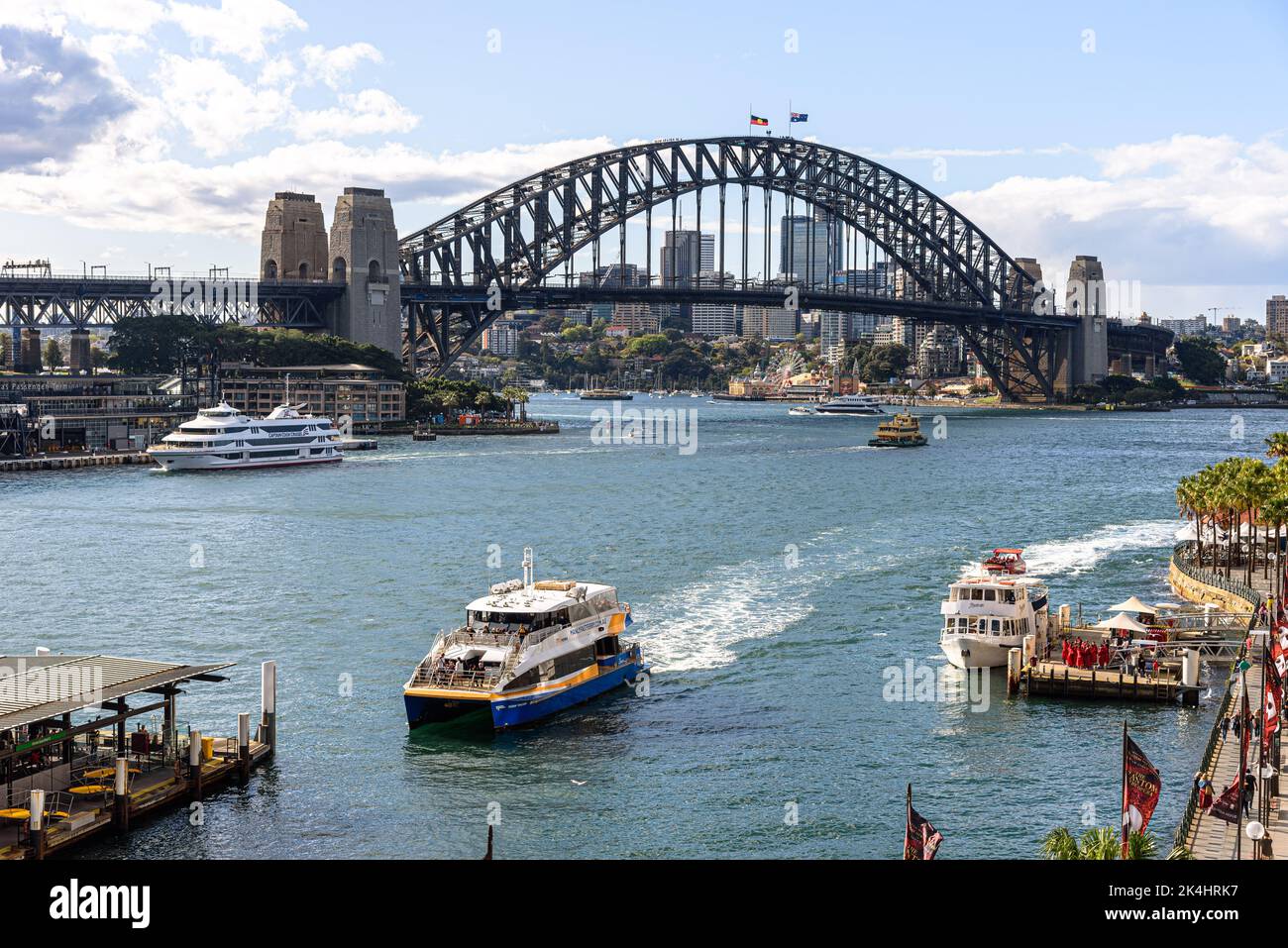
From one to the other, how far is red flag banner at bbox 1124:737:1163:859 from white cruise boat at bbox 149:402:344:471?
88.3 m

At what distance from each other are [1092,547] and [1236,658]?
79.0 feet

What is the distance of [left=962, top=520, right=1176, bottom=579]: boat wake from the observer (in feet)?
185

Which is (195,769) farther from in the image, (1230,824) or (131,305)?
(131,305)

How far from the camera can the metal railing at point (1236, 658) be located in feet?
79.5

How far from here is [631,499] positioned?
270 feet

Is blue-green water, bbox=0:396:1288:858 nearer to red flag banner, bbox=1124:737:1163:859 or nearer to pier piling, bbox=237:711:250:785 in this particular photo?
pier piling, bbox=237:711:250:785

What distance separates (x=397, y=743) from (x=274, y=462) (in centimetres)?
7781

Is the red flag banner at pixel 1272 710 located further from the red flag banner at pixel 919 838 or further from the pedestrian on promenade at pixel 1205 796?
the red flag banner at pixel 919 838

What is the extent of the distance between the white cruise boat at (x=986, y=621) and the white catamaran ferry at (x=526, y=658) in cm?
818

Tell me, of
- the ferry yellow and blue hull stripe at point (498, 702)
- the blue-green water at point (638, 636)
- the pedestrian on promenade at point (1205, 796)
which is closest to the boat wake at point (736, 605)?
the blue-green water at point (638, 636)

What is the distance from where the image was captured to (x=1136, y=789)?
2141 centimetres

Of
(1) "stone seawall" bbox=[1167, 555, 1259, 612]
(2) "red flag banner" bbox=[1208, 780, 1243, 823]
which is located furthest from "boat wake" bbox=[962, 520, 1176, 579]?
(2) "red flag banner" bbox=[1208, 780, 1243, 823]

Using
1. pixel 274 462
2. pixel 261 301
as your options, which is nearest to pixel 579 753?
pixel 274 462
